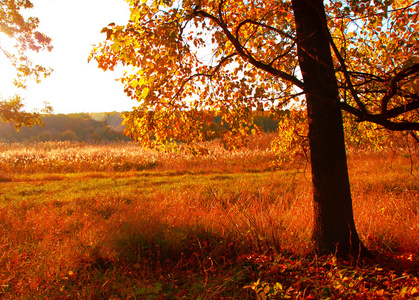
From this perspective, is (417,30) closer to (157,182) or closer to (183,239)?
(183,239)

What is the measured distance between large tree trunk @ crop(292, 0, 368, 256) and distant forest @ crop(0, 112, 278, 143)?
1290 inches

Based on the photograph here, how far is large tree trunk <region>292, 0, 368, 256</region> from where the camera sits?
154 inches

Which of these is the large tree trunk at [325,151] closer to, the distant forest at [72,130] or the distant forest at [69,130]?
the distant forest at [72,130]

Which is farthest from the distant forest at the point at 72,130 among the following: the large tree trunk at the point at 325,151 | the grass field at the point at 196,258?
the large tree trunk at the point at 325,151

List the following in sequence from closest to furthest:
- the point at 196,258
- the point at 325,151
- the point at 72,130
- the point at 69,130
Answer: the point at 325,151 < the point at 196,258 < the point at 69,130 < the point at 72,130

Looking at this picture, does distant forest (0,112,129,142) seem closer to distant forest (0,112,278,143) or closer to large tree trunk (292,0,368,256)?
distant forest (0,112,278,143)

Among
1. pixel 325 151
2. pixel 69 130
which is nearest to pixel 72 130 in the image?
pixel 69 130

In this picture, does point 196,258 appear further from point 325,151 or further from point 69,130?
point 69,130

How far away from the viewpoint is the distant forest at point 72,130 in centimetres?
3895

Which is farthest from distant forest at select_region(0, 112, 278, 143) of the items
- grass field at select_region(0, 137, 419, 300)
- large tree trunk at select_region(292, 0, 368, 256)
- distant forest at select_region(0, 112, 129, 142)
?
large tree trunk at select_region(292, 0, 368, 256)

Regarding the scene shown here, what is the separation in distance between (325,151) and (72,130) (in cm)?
4495

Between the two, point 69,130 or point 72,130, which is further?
point 72,130

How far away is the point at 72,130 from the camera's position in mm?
43250

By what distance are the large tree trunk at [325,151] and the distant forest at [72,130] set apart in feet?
107
